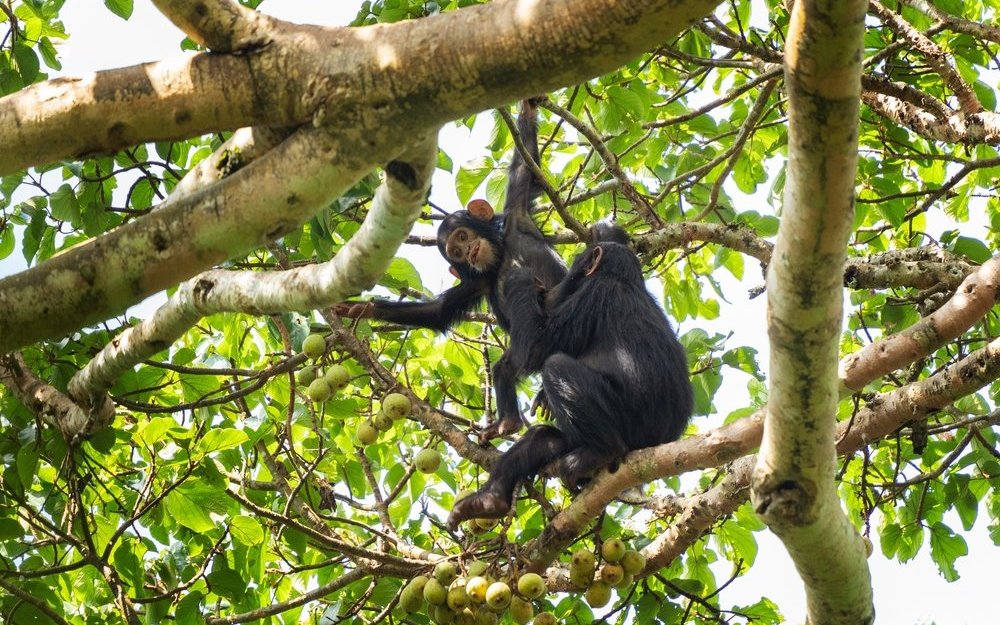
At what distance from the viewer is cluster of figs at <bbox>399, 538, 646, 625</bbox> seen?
4.21 metres

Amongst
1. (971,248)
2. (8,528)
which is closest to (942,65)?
(971,248)

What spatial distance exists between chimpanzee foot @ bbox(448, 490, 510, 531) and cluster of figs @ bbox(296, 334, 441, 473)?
9.6 inches

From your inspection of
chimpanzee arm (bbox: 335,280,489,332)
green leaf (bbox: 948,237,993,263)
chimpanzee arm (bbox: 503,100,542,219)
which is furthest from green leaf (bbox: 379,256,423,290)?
green leaf (bbox: 948,237,993,263)

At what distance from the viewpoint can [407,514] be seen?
22.8 feet

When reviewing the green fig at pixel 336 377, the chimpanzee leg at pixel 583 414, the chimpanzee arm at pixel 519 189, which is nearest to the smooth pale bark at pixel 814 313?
the chimpanzee leg at pixel 583 414

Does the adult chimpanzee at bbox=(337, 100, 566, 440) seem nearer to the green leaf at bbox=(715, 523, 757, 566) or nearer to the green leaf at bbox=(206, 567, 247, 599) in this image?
the green leaf at bbox=(715, 523, 757, 566)

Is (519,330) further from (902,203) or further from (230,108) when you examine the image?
(230,108)

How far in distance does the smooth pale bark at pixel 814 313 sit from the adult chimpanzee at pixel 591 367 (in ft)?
7.03

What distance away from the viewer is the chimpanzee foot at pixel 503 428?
5.81 metres

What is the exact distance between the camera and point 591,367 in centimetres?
589

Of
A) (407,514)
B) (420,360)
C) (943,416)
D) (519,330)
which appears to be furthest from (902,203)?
(407,514)

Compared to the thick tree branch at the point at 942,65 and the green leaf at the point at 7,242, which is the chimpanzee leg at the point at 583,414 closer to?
the thick tree branch at the point at 942,65

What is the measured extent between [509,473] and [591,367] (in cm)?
95

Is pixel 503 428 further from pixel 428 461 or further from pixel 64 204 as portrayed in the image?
pixel 64 204
